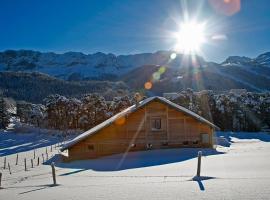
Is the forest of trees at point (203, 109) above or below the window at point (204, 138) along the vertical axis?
above

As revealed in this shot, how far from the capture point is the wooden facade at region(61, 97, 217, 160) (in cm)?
3747

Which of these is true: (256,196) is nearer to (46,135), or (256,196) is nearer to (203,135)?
(203,135)

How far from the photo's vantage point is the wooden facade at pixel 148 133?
3747 cm

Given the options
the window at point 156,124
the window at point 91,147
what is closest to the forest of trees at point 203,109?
the window at point 156,124

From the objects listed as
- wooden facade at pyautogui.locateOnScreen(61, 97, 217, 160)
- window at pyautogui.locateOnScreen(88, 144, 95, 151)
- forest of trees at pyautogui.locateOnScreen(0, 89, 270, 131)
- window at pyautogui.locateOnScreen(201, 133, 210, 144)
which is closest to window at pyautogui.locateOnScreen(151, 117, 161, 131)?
wooden facade at pyautogui.locateOnScreen(61, 97, 217, 160)

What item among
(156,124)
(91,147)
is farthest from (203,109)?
(91,147)

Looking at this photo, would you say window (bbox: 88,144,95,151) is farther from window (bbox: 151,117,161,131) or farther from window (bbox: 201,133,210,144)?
window (bbox: 201,133,210,144)

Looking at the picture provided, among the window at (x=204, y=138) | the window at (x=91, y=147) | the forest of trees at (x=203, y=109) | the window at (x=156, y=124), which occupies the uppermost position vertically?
the forest of trees at (x=203, y=109)

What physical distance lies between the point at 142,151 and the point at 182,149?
13.3 ft

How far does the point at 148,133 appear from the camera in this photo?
3809 cm

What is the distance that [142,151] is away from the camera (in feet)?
120

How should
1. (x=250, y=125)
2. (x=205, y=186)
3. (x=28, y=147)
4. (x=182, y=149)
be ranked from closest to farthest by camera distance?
1. (x=205, y=186)
2. (x=182, y=149)
3. (x=28, y=147)
4. (x=250, y=125)

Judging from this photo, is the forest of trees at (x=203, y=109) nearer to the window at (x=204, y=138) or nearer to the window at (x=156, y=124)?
the window at (x=204, y=138)

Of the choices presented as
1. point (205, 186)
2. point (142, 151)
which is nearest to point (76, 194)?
point (205, 186)
